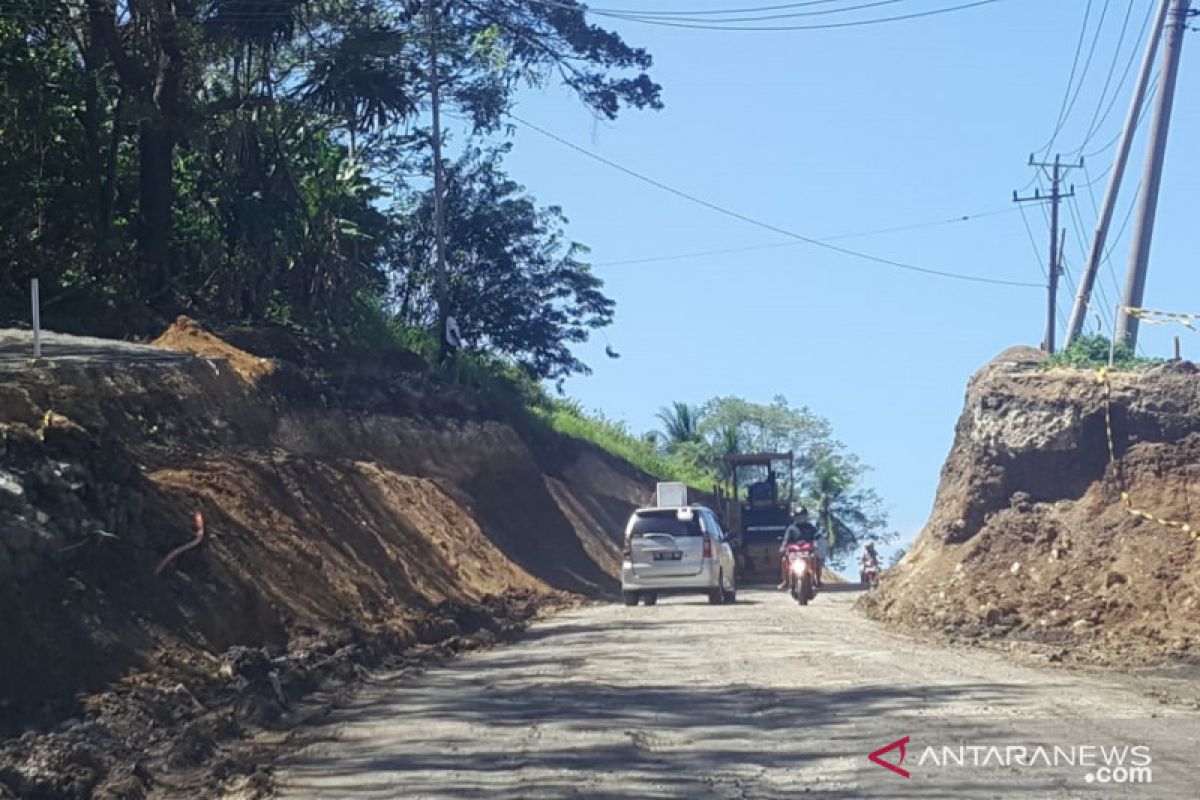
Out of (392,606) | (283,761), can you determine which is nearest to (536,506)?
(392,606)

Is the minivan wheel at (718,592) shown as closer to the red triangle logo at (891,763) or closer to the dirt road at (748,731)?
the dirt road at (748,731)

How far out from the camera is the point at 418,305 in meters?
46.4

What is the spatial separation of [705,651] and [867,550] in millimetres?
27292

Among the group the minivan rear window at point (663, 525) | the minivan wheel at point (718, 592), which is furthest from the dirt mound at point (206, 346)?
the minivan wheel at point (718, 592)

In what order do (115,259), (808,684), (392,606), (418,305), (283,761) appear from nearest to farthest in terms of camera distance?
(283,761) → (808,684) → (392,606) → (115,259) → (418,305)

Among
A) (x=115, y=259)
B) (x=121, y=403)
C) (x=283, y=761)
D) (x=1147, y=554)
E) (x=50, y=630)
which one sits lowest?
(x=283, y=761)

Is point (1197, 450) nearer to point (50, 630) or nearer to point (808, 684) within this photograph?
point (808, 684)

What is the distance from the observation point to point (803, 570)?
1106 inches

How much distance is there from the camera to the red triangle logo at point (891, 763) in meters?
9.43

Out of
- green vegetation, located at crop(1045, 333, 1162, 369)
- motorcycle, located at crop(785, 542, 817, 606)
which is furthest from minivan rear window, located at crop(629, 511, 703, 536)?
green vegetation, located at crop(1045, 333, 1162, 369)

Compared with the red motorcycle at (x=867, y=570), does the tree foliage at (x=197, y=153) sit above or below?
above

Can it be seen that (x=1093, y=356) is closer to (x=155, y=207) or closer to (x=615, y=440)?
(x=155, y=207)

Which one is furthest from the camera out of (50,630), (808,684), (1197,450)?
(1197,450)

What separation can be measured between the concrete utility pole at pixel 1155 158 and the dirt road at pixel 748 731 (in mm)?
11523
